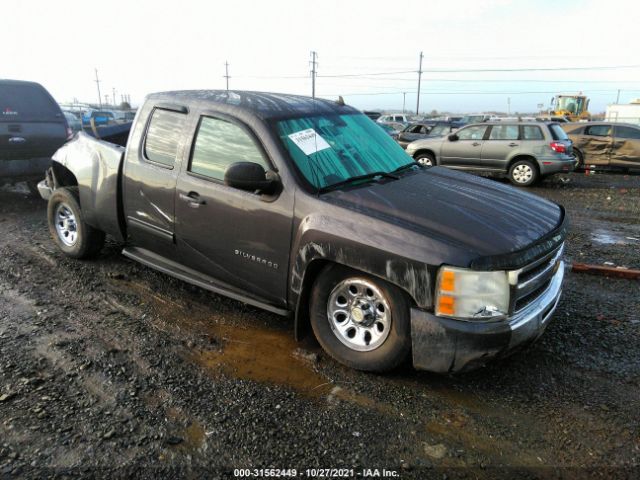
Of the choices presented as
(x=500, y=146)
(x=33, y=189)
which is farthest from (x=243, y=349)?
(x=500, y=146)

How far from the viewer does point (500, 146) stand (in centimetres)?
1217

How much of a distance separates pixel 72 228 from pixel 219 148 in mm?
2610

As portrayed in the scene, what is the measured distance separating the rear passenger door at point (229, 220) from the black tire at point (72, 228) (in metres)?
1.63

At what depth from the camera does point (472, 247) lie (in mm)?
2760

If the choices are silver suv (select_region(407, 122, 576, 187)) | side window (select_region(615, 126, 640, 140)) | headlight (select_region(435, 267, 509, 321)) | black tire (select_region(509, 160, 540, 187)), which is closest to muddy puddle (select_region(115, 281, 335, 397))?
headlight (select_region(435, 267, 509, 321))

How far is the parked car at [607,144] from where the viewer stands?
13.3 meters

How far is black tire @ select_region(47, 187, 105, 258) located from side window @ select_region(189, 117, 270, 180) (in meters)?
1.93

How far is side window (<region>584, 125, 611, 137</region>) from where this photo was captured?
1380cm

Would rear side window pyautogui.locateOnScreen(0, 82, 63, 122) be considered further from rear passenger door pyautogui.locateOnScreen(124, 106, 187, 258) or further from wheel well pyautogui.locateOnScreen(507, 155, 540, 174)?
wheel well pyautogui.locateOnScreen(507, 155, 540, 174)

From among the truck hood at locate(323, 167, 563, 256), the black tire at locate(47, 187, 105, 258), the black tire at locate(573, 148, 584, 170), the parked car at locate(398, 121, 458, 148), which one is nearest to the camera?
the truck hood at locate(323, 167, 563, 256)

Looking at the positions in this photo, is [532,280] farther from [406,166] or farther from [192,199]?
[192,199]

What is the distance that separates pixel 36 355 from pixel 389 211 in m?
2.67

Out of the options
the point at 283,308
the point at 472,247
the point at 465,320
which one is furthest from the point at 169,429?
the point at 472,247

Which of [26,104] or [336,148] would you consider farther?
[26,104]
